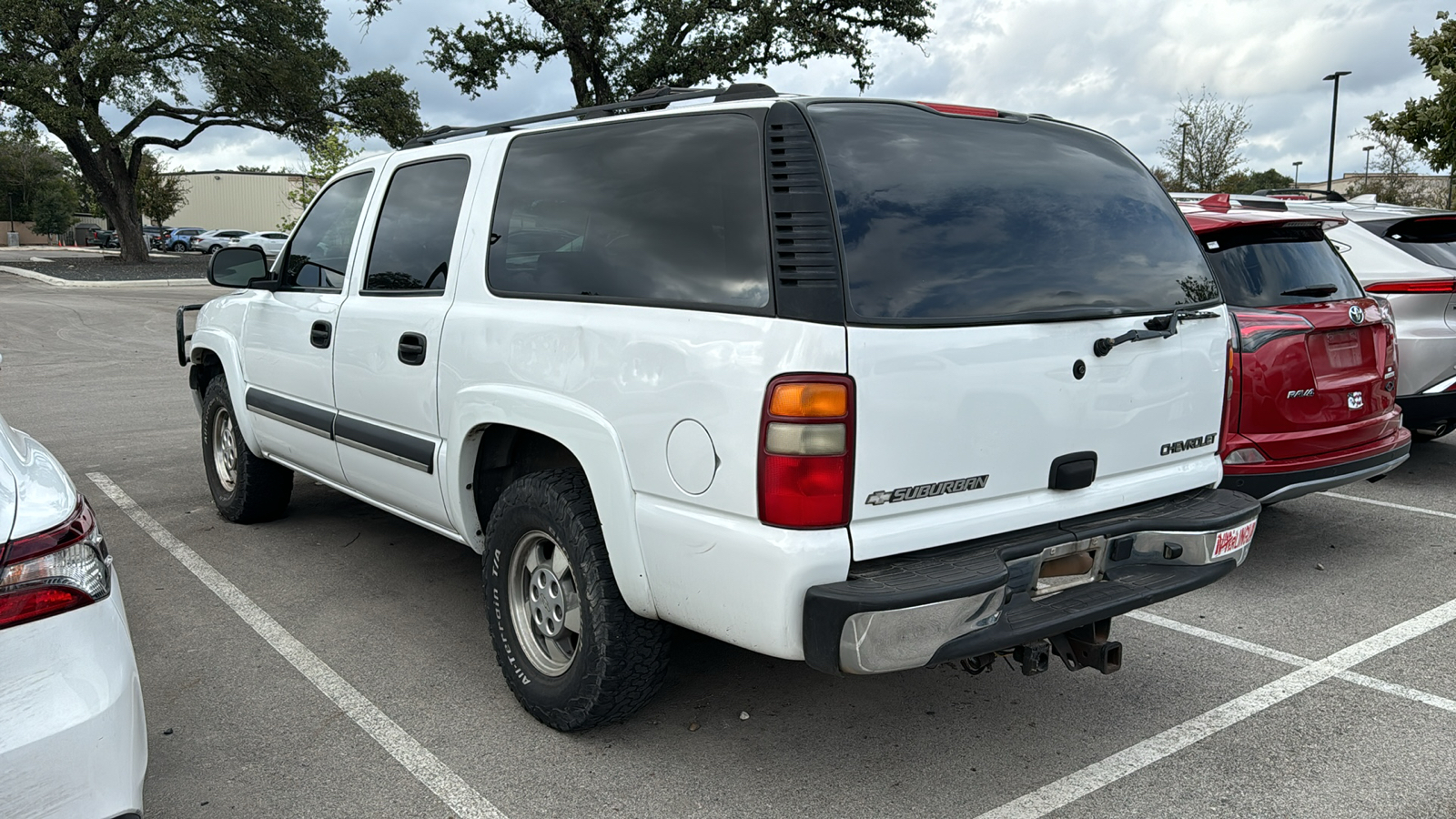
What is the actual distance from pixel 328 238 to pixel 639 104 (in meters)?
2.09

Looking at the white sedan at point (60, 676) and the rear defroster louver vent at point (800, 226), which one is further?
the rear defroster louver vent at point (800, 226)

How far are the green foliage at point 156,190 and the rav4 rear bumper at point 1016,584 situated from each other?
6546cm

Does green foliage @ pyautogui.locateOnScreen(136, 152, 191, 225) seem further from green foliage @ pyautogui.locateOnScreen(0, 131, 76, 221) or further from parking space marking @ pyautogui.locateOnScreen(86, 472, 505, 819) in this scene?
parking space marking @ pyautogui.locateOnScreen(86, 472, 505, 819)

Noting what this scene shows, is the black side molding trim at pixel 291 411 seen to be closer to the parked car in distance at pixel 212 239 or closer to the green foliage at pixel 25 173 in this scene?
the parked car in distance at pixel 212 239

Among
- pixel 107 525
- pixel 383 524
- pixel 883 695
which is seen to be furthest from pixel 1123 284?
pixel 107 525

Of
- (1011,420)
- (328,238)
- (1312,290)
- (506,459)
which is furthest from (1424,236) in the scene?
(328,238)

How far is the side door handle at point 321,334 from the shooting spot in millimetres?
4516

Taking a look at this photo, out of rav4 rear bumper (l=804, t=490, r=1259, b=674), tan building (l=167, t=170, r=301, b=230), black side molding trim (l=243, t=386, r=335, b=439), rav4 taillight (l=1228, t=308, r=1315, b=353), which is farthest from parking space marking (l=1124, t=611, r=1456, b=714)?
tan building (l=167, t=170, r=301, b=230)

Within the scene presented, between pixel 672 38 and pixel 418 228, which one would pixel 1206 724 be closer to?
pixel 418 228

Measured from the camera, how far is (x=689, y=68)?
1053 inches

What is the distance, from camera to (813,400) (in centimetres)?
258

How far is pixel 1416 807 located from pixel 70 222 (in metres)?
102

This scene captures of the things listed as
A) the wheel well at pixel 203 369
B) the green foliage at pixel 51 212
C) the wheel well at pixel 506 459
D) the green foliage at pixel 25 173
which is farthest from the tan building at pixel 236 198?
the wheel well at pixel 506 459

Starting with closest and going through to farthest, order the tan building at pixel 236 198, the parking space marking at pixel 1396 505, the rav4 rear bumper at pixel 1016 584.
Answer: the rav4 rear bumper at pixel 1016 584
the parking space marking at pixel 1396 505
the tan building at pixel 236 198
